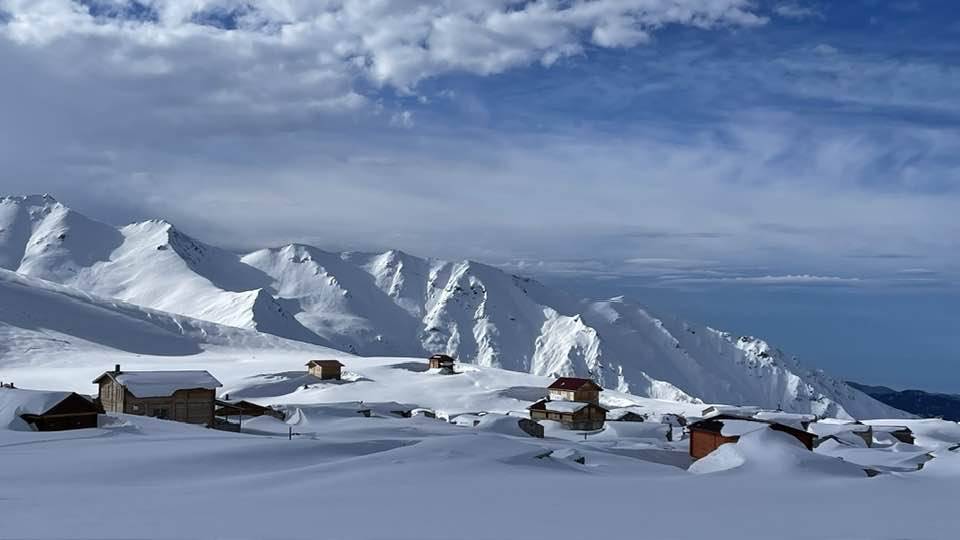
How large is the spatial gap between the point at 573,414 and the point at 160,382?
39.0m

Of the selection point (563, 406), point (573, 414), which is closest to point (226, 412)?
point (563, 406)

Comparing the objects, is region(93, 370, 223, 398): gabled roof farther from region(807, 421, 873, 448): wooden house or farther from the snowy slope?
the snowy slope

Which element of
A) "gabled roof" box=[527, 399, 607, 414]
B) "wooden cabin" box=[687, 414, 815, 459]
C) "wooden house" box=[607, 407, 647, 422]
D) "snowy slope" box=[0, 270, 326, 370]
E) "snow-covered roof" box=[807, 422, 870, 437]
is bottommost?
"snow-covered roof" box=[807, 422, 870, 437]

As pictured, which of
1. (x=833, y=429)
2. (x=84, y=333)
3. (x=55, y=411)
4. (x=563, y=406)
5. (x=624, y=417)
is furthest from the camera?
(x=84, y=333)

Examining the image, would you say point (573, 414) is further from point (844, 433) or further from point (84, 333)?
point (84, 333)

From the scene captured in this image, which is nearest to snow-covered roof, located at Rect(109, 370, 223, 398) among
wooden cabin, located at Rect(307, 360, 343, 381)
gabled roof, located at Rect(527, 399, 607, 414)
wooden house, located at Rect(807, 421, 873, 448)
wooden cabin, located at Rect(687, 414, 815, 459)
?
gabled roof, located at Rect(527, 399, 607, 414)

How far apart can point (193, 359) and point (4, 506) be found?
139405mm

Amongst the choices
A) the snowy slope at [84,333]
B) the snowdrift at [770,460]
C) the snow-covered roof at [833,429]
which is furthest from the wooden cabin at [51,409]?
the snowy slope at [84,333]

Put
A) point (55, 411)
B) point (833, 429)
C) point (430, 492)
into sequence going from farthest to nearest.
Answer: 1. point (833, 429)
2. point (55, 411)
3. point (430, 492)

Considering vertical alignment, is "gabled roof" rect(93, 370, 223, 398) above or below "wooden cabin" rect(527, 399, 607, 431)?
above

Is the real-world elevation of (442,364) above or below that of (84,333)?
below

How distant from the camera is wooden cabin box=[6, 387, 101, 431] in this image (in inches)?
1841

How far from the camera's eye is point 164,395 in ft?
203

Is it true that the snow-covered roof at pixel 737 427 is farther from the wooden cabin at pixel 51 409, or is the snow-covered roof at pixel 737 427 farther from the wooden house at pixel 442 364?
the wooden house at pixel 442 364
